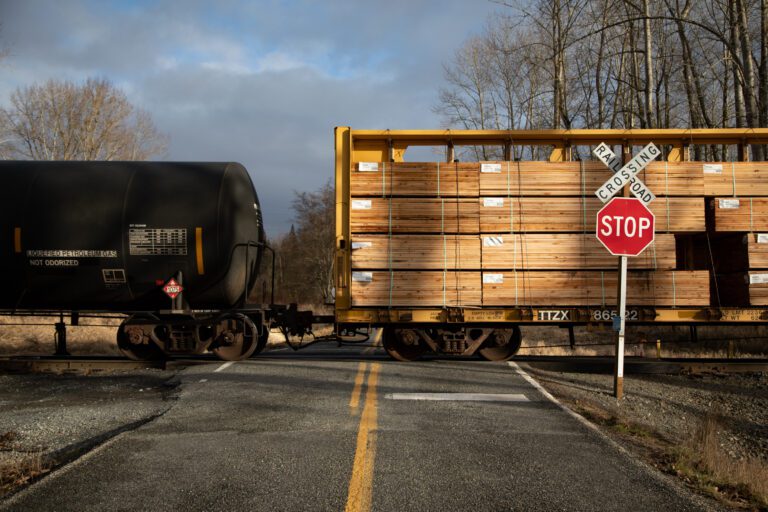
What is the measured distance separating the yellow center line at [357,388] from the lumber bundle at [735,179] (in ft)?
22.4

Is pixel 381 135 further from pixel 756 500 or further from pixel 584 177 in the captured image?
pixel 756 500

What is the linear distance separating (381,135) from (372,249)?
211 cm

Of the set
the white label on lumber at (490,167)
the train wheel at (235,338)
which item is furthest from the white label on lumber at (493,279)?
the train wheel at (235,338)

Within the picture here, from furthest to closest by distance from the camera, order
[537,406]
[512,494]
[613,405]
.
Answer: [613,405]
[537,406]
[512,494]

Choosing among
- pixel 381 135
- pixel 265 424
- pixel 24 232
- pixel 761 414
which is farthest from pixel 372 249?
pixel 761 414

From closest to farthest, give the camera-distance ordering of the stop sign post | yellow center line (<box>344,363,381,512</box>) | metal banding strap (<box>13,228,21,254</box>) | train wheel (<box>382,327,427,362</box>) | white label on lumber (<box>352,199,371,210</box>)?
yellow center line (<box>344,363,381,512</box>)
the stop sign post
metal banding strap (<box>13,228,21,254</box>)
white label on lumber (<box>352,199,371,210</box>)
train wheel (<box>382,327,427,362</box>)

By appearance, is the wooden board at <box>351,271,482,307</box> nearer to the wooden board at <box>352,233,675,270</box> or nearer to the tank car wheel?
the wooden board at <box>352,233,675,270</box>

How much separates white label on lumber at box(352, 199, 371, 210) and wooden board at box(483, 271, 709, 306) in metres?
2.47

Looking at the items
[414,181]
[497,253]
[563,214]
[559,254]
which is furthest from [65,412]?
[563,214]

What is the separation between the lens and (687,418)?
26.5 feet

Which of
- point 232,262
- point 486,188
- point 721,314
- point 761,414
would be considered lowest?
point 761,414

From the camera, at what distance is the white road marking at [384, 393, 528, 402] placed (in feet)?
24.6

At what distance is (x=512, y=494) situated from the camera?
170 inches

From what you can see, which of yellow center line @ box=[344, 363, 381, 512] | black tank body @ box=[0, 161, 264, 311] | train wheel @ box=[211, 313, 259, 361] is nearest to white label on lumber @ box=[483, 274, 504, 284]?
yellow center line @ box=[344, 363, 381, 512]
